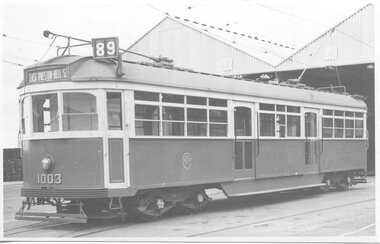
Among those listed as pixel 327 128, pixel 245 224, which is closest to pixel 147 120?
pixel 245 224

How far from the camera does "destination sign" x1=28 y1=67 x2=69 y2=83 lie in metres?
11.3

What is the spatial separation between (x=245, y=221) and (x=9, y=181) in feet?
46.4

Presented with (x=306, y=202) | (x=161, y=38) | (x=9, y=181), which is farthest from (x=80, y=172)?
(x=9, y=181)

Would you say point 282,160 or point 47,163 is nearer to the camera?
point 47,163

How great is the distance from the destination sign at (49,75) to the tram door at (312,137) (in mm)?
6993

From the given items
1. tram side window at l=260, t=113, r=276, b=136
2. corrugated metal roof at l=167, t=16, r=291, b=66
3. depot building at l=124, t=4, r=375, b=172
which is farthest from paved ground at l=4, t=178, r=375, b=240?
corrugated metal roof at l=167, t=16, r=291, b=66

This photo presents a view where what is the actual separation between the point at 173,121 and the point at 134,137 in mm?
1048

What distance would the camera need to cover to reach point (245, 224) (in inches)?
457

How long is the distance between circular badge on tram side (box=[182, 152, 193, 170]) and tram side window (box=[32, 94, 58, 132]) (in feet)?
8.37

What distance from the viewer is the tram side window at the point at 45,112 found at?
11477 millimetres

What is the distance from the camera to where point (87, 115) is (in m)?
11.3

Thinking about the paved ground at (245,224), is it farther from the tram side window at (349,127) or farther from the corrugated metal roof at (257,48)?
the corrugated metal roof at (257,48)

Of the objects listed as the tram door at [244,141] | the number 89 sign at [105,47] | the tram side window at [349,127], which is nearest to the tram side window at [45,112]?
the number 89 sign at [105,47]

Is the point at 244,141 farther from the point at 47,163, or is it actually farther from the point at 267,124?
the point at 47,163
